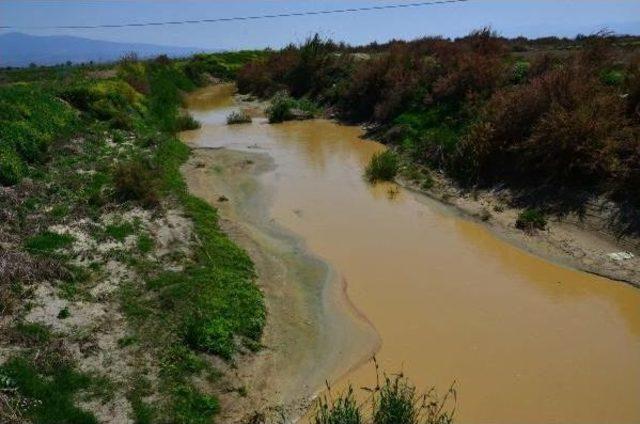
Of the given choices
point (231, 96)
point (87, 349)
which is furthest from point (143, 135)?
point (231, 96)

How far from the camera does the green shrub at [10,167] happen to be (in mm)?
13102

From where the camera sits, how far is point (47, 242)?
10484 millimetres

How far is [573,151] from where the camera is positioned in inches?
562

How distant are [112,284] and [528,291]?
7.86 meters

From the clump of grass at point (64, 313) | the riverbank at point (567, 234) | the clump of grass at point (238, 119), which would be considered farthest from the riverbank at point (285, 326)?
the clump of grass at point (238, 119)

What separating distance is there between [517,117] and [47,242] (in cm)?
1321

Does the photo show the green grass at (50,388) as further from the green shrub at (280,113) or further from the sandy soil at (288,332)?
the green shrub at (280,113)

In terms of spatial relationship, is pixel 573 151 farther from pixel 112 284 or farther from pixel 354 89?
pixel 354 89

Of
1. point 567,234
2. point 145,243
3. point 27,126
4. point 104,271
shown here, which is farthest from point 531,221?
point 27,126

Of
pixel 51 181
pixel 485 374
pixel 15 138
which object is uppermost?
pixel 15 138

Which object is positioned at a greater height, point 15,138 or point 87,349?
point 15,138

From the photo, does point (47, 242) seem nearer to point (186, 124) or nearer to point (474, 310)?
point (474, 310)

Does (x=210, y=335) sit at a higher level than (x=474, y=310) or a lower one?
higher

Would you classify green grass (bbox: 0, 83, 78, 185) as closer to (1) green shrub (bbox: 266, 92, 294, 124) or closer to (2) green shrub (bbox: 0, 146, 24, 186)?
(2) green shrub (bbox: 0, 146, 24, 186)
